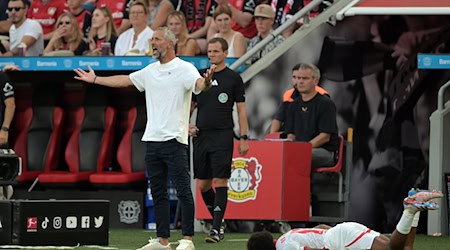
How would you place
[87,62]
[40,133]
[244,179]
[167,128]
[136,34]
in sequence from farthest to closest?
[40,133] → [136,34] → [87,62] → [244,179] → [167,128]

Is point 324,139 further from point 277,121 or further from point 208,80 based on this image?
point 208,80

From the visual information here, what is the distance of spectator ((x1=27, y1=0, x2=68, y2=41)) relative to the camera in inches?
778

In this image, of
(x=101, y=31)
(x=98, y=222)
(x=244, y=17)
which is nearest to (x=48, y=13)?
(x=101, y=31)

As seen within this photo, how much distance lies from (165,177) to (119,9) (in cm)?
723

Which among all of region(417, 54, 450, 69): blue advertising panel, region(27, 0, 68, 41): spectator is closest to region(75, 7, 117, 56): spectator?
region(27, 0, 68, 41): spectator

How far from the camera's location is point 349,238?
1041 cm

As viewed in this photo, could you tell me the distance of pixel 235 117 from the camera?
1666 centimetres

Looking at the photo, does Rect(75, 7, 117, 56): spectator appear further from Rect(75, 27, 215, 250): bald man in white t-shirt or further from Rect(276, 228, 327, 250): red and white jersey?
Rect(276, 228, 327, 250): red and white jersey

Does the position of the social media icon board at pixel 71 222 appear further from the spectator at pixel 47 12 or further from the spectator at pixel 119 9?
the spectator at pixel 47 12

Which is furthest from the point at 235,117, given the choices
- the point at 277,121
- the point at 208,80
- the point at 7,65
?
the point at 208,80

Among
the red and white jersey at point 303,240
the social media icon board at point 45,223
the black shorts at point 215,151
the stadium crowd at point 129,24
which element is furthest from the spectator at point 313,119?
the red and white jersey at point 303,240

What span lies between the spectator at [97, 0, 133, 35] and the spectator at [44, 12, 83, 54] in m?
0.69

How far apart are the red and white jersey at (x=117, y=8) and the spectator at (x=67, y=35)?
77cm

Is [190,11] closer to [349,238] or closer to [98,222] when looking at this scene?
[98,222]
